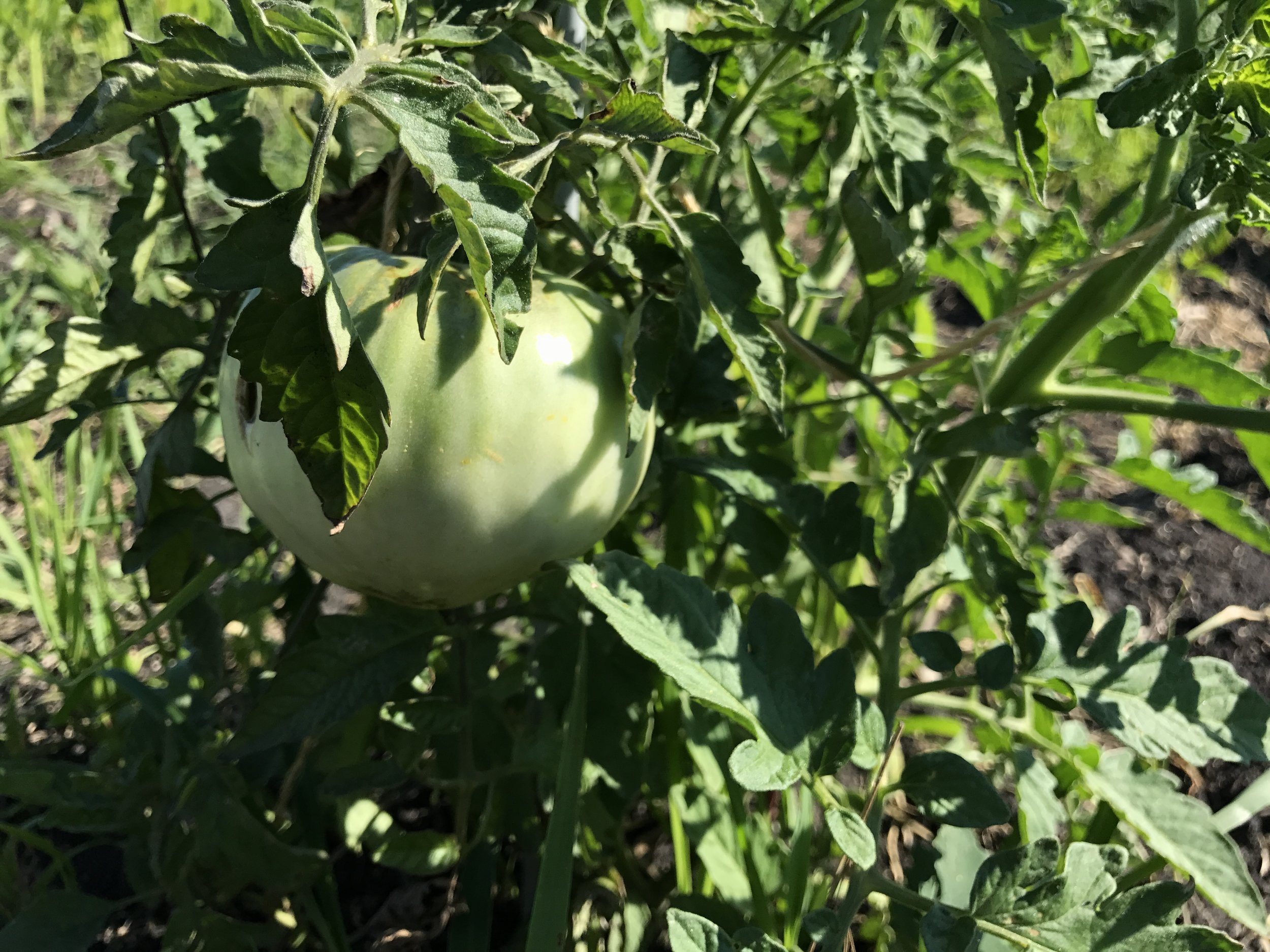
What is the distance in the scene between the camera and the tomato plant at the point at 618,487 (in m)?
0.61

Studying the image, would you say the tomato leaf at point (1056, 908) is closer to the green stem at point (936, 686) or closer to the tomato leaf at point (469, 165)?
the green stem at point (936, 686)

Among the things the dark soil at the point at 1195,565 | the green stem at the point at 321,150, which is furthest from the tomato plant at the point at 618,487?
the dark soil at the point at 1195,565

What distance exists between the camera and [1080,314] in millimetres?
862

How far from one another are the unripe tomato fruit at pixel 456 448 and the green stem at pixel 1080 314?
16.5 inches

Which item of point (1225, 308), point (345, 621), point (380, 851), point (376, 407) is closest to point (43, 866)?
point (380, 851)

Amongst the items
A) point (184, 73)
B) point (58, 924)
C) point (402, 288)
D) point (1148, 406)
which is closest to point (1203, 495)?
point (1148, 406)

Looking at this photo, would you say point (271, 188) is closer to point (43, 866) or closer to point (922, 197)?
point (922, 197)

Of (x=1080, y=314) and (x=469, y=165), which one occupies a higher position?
(x=469, y=165)

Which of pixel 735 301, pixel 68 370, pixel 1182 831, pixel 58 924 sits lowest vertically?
pixel 58 924

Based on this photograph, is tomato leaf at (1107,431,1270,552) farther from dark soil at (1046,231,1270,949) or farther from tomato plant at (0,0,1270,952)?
dark soil at (1046,231,1270,949)

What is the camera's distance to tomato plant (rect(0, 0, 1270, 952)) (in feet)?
1.99

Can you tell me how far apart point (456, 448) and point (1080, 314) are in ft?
1.89

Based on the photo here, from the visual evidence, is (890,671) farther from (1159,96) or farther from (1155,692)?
(1159,96)

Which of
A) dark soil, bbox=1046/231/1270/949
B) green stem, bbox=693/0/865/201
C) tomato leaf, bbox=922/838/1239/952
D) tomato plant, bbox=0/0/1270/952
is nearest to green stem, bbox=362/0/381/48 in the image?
tomato plant, bbox=0/0/1270/952
